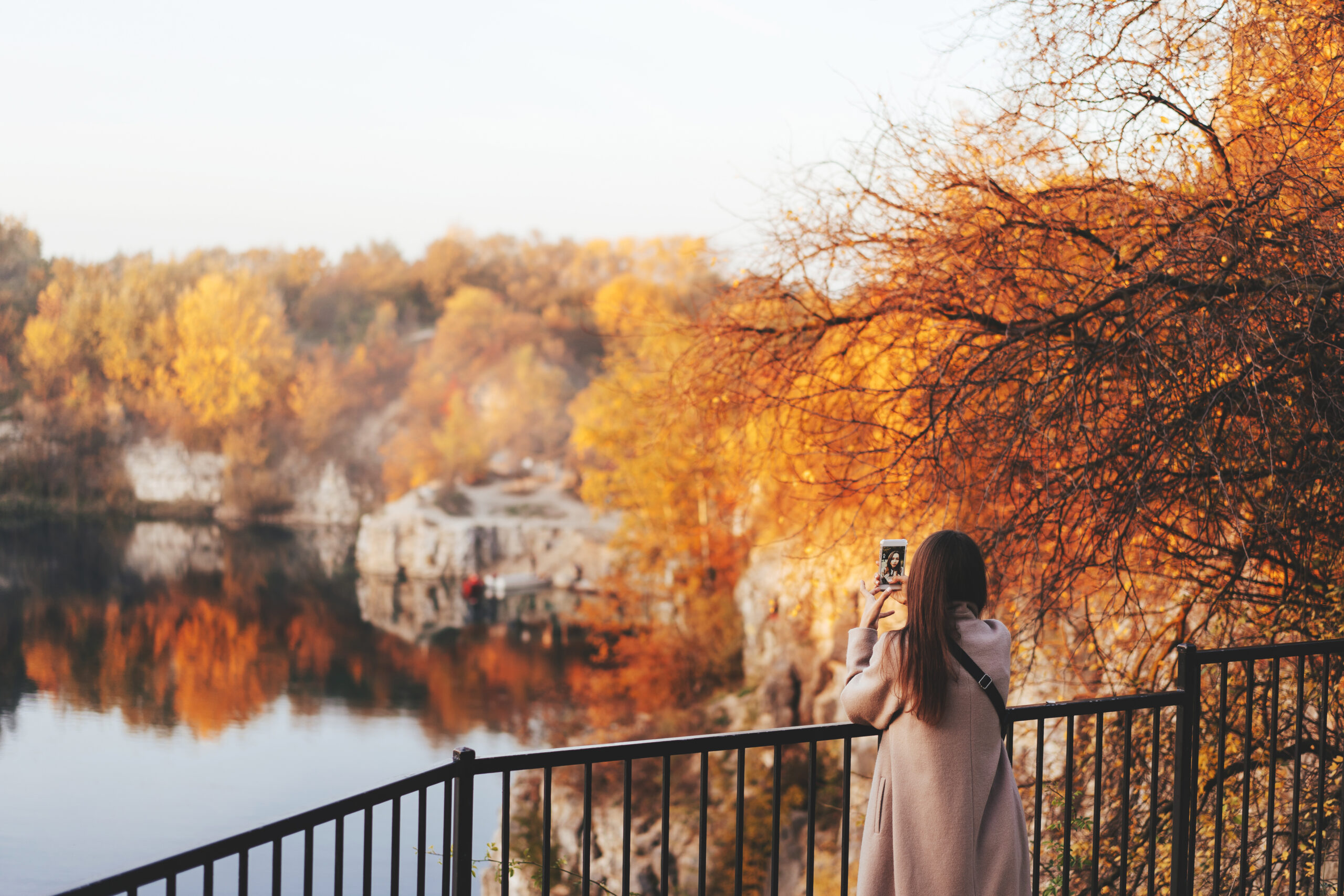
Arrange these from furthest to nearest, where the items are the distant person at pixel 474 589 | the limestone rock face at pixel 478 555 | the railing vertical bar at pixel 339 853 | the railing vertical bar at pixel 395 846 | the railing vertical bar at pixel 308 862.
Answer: the distant person at pixel 474 589 → the limestone rock face at pixel 478 555 → the railing vertical bar at pixel 395 846 → the railing vertical bar at pixel 339 853 → the railing vertical bar at pixel 308 862

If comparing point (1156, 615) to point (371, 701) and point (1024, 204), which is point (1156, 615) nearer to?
point (1024, 204)

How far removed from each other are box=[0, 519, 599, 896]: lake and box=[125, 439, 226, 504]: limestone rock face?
152 cm

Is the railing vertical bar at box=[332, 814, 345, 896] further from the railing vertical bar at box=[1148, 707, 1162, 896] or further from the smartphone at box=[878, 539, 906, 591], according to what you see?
the railing vertical bar at box=[1148, 707, 1162, 896]

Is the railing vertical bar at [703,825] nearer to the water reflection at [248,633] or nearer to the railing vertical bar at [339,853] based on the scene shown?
the railing vertical bar at [339,853]

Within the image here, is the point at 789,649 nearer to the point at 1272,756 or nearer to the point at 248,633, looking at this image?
the point at 1272,756

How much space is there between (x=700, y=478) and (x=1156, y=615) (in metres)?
18.1

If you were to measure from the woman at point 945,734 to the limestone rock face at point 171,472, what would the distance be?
50.4m

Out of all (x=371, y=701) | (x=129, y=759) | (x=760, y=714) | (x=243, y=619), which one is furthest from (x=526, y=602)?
(x=760, y=714)

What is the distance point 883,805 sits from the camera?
2.30m

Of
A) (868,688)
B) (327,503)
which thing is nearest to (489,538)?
(327,503)

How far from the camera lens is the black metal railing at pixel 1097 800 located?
6.99ft

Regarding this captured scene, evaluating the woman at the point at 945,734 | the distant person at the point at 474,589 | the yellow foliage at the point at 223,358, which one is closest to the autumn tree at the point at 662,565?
the distant person at the point at 474,589

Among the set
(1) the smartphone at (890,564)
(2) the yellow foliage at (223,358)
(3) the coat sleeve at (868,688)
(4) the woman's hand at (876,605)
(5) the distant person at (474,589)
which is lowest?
(5) the distant person at (474,589)

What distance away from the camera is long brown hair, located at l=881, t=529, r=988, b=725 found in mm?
2156
